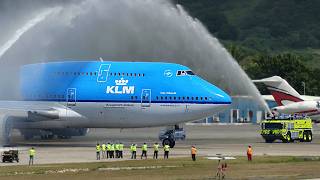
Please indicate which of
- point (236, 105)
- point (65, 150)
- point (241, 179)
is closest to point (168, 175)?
point (241, 179)

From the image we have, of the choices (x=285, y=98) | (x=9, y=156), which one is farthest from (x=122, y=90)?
(x=285, y=98)

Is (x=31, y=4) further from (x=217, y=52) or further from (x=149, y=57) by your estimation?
(x=149, y=57)

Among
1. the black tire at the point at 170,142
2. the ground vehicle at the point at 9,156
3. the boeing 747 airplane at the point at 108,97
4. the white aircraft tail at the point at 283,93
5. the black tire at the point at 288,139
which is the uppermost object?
the white aircraft tail at the point at 283,93

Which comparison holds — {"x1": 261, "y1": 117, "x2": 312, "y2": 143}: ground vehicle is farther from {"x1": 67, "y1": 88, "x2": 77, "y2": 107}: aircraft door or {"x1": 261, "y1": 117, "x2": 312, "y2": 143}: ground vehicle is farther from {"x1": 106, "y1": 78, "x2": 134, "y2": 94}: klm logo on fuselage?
{"x1": 67, "y1": 88, "x2": 77, "y2": 107}: aircraft door

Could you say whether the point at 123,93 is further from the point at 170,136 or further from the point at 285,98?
the point at 285,98

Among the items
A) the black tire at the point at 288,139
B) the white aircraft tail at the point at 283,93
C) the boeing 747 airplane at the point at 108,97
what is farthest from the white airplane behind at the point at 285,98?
the boeing 747 airplane at the point at 108,97

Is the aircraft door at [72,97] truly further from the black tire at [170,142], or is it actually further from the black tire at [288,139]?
the black tire at [288,139]

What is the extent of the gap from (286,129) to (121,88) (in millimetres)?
19862

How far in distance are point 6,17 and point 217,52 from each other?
1775 cm

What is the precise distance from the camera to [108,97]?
71.8 metres

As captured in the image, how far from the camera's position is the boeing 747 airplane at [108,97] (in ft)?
233

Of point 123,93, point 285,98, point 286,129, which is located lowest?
point 286,129

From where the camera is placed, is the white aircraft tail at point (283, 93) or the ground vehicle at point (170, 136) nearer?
the ground vehicle at point (170, 136)

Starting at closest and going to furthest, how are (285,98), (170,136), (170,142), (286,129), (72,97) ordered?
(170,142) → (170,136) → (72,97) → (286,129) → (285,98)
